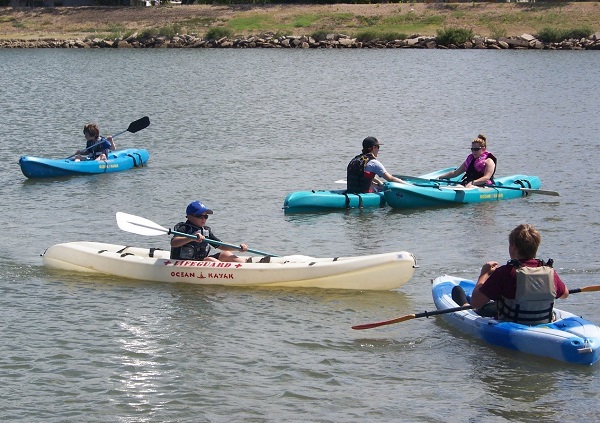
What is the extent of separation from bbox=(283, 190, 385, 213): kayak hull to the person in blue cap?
12.6 feet

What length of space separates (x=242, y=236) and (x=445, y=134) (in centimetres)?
1187

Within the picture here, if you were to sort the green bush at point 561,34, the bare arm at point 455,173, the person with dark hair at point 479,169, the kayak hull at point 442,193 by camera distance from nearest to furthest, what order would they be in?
the kayak hull at point 442,193
the person with dark hair at point 479,169
the bare arm at point 455,173
the green bush at point 561,34

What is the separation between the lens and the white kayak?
11.3 metres

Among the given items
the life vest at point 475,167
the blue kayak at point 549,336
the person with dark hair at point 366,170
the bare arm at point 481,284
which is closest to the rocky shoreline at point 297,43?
the life vest at point 475,167

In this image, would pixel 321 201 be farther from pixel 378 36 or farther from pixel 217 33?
pixel 217 33

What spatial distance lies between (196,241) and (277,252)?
6.93ft

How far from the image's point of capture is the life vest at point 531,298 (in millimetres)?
8875

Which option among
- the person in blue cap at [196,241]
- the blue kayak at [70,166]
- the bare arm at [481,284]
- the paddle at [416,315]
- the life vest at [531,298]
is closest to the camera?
the life vest at [531,298]

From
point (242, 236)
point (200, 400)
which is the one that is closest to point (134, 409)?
point (200, 400)

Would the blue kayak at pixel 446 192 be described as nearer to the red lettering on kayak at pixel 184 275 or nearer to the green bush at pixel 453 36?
the red lettering on kayak at pixel 184 275

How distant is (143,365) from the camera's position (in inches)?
375

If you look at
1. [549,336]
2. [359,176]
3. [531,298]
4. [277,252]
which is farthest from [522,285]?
[359,176]

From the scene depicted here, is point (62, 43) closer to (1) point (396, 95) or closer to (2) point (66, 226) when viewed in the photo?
(1) point (396, 95)

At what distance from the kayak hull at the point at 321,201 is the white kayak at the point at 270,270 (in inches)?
152
